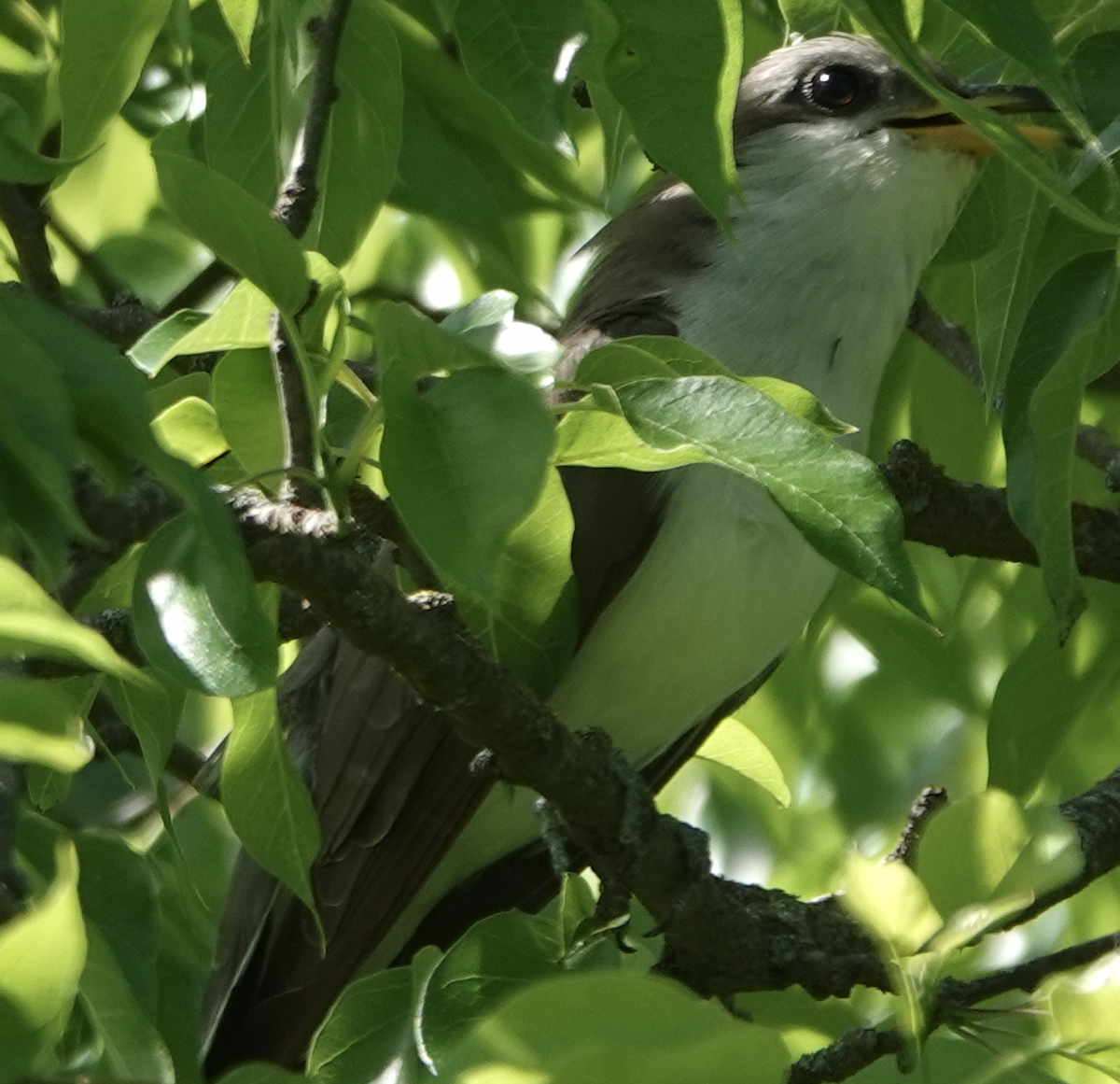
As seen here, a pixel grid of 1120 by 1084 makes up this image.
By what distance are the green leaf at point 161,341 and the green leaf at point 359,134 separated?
1.42ft

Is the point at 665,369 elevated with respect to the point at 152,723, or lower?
elevated

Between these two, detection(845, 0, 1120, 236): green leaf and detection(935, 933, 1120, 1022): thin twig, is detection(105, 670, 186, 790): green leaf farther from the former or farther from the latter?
detection(935, 933, 1120, 1022): thin twig

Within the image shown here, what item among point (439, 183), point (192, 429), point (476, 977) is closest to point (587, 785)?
point (476, 977)

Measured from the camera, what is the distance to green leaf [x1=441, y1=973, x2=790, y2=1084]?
108cm

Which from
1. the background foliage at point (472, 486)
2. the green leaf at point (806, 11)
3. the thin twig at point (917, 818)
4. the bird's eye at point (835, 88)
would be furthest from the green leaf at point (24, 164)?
the bird's eye at point (835, 88)

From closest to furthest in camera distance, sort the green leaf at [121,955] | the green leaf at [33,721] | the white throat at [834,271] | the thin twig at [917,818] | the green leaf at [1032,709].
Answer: the green leaf at [33,721], the green leaf at [121,955], the thin twig at [917,818], the green leaf at [1032,709], the white throat at [834,271]

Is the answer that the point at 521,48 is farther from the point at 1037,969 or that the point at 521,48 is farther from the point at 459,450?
the point at 1037,969

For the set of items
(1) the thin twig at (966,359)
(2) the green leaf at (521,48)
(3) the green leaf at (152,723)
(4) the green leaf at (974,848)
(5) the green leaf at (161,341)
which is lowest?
(1) the thin twig at (966,359)

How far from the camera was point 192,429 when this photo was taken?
196 cm

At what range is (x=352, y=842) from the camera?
3.34 meters

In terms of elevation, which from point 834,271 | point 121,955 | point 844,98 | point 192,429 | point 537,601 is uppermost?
point 192,429

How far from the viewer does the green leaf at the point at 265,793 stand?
1870mm

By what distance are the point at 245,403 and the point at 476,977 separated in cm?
68

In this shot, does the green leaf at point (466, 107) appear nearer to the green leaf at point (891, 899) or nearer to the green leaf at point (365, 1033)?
the green leaf at point (365, 1033)
